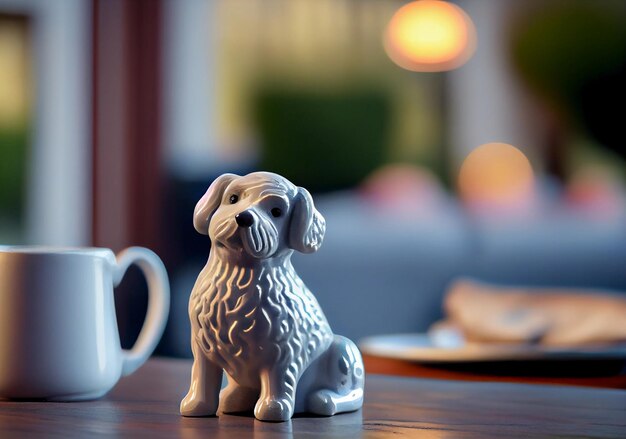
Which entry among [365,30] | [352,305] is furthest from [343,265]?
[365,30]

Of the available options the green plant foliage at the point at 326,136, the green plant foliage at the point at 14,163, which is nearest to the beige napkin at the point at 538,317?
the green plant foliage at the point at 326,136

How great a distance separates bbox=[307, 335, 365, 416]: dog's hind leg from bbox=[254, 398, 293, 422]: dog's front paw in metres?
0.03

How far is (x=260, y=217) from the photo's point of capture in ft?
2.17

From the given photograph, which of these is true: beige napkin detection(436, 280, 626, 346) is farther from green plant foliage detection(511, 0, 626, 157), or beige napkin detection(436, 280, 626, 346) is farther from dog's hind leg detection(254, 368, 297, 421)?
green plant foliage detection(511, 0, 626, 157)

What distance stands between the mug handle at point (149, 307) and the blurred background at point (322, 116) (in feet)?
7.83

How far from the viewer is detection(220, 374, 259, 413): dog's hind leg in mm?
701

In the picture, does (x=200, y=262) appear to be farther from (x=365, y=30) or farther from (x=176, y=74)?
(x=365, y=30)

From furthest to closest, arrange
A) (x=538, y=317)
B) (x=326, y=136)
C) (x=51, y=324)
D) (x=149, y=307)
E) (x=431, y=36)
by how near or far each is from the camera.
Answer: (x=326, y=136), (x=431, y=36), (x=538, y=317), (x=149, y=307), (x=51, y=324)

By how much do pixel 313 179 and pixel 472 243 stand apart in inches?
27.4

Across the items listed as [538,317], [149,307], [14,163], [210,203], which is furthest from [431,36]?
[210,203]

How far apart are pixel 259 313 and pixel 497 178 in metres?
2.89

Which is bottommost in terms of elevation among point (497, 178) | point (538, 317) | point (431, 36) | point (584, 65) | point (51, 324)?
point (538, 317)

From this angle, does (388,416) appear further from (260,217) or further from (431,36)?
(431,36)

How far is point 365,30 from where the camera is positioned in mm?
3637
